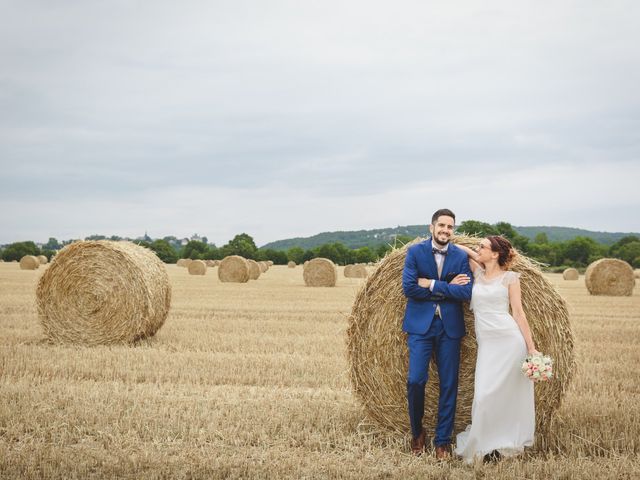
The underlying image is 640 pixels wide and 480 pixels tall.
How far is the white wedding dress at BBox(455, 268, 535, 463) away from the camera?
18.5 feet

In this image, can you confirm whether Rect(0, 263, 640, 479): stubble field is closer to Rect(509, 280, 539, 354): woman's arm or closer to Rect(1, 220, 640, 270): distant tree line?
Rect(509, 280, 539, 354): woman's arm

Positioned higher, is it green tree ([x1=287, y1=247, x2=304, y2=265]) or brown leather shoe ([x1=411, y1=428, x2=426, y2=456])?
green tree ([x1=287, y1=247, x2=304, y2=265])

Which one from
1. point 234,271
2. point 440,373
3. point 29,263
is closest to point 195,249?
point 29,263

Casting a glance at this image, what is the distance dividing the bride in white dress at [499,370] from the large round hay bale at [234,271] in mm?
24444

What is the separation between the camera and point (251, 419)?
6.72 m

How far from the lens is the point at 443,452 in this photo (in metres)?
5.81

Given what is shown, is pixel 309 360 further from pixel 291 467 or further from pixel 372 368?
pixel 291 467

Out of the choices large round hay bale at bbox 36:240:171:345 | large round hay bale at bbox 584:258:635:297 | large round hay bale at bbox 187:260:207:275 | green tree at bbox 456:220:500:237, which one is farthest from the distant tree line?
large round hay bale at bbox 36:240:171:345

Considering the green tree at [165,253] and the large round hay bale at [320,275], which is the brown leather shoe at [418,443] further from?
the green tree at [165,253]

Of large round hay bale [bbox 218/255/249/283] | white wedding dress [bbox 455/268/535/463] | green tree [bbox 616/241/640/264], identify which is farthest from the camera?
green tree [bbox 616/241/640/264]

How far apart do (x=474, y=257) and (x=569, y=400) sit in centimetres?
261

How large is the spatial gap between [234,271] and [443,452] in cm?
2464

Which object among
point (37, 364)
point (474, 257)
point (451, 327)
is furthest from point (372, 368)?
point (37, 364)

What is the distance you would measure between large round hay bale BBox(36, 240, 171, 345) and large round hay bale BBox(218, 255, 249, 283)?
57.6ft
